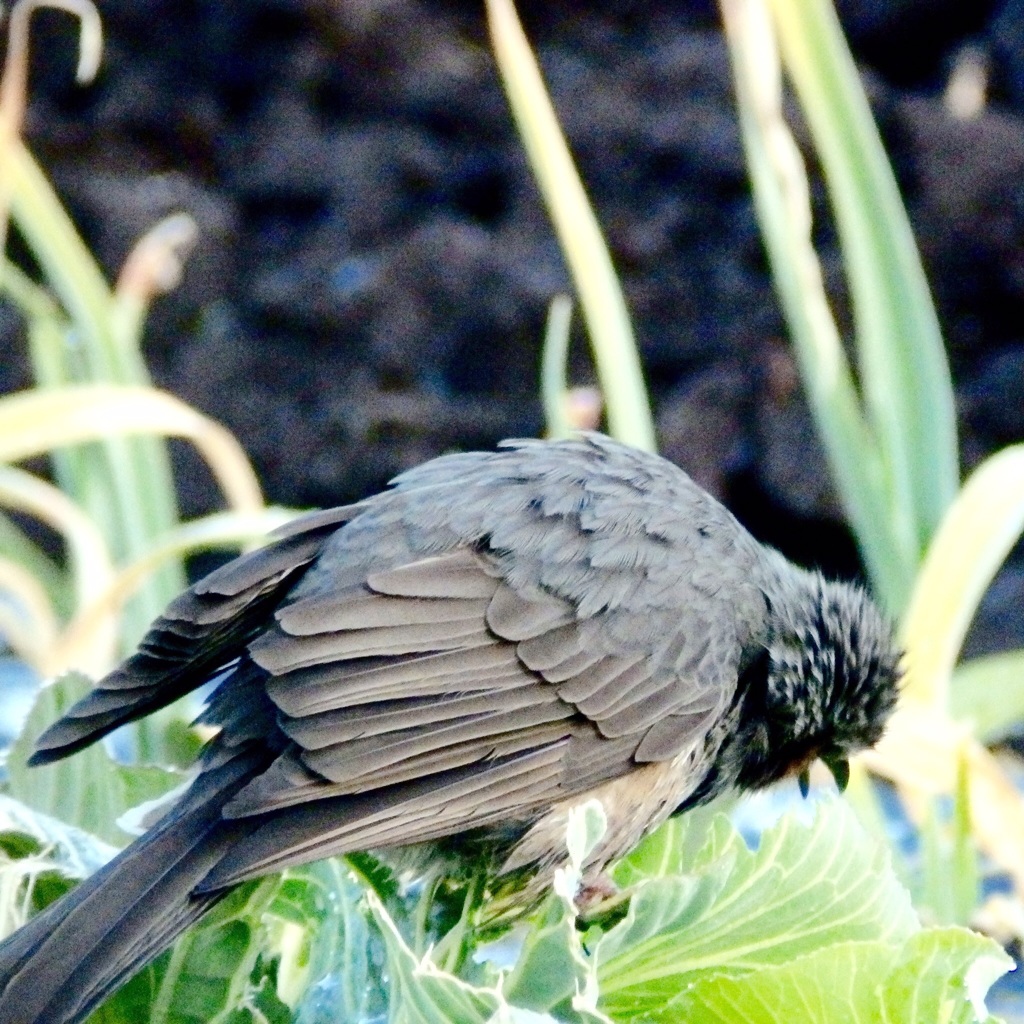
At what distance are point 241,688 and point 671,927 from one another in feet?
1.84

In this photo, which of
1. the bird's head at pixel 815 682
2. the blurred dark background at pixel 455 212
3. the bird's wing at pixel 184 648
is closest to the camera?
the bird's wing at pixel 184 648

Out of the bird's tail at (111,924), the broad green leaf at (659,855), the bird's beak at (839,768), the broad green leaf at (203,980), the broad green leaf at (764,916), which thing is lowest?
the bird's beak at (839,768)

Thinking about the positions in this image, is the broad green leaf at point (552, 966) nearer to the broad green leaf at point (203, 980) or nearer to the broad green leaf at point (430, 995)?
the broad green leaf at point (430, 995)

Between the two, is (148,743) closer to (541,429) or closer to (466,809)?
(466,809)

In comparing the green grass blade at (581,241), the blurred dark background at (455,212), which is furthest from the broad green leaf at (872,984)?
the blurred dark background at (455,212)

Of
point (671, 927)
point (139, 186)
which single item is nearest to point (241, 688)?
point (671, 927)

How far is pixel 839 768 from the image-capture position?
6.67 feet

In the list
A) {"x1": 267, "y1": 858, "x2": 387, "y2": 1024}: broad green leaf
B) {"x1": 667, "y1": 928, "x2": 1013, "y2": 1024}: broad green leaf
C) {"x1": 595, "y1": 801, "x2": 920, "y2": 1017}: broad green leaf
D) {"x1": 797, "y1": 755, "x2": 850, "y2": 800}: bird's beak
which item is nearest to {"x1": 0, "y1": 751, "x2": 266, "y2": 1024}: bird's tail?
{"x1": 267, "y1": 858, "x2": 387, "y2": 1024}: broad green leaf

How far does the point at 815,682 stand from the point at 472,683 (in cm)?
49

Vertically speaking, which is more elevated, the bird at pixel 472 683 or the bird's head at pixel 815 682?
the bird at pixel 472 683

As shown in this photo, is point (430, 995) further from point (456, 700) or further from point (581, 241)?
point (581, 241)

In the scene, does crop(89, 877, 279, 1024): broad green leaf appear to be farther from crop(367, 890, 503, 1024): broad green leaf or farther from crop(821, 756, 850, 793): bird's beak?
crop(821, 756, 850, 793): bird's beak

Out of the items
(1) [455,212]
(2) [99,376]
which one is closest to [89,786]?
(2) [99,376]

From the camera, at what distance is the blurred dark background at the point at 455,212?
4.17 meters
